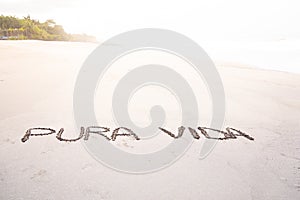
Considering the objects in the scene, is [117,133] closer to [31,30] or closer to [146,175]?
[146,175]

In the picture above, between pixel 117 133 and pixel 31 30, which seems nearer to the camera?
pixel 117 133

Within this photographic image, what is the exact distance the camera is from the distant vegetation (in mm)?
29000

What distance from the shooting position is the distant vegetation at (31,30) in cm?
2900

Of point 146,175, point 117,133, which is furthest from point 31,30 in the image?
point 146,175

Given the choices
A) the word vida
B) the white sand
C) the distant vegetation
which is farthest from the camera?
the distant vegetation

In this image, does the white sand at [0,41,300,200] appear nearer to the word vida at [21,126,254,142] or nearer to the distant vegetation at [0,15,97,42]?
the word vida at [21,126,254,142]

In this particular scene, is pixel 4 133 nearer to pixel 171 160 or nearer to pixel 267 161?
pixel 171 160

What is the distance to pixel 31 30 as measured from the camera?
3027 cm

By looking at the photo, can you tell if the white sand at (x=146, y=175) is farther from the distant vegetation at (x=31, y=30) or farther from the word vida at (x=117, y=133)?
the distant vegetation at (x=31, y=30)

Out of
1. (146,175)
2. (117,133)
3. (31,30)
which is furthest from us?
(31,30)

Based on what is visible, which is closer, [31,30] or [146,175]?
[146,175]

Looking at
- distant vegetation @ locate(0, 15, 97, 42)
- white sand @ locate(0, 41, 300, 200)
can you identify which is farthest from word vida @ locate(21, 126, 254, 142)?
distant vegetation @ locate(0, 15, 97, 42)

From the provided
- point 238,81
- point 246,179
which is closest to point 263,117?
point 246,179

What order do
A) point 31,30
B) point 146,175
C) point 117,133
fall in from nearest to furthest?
point 146,175 → point 117,133 → point 31,30
